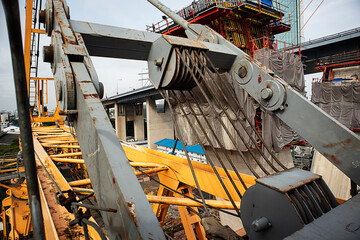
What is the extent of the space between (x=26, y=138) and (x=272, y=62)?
12.0 meters

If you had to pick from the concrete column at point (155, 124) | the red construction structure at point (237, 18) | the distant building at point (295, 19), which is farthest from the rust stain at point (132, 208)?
the concrete column at point (155, 124)

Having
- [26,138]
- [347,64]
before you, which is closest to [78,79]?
[26,138]

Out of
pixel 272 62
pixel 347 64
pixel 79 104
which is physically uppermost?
pixel 347 64

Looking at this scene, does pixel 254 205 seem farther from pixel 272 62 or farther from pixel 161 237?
pixel 272 62

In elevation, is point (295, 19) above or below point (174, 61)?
above

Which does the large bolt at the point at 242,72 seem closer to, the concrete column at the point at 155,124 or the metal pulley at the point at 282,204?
the metal pulley at the point at 282,204

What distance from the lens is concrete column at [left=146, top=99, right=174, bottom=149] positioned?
2825 cm

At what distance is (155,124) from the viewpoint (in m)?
28.9

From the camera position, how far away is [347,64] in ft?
58.6

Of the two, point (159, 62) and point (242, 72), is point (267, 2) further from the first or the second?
point (159, 62)

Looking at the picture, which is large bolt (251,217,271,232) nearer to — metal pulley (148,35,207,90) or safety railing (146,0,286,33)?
metal pulley (148,35,207,90)

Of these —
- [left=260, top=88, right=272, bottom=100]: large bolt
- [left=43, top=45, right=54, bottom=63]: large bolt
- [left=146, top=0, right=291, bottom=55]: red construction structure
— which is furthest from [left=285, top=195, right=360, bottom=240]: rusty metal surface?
[left=146, top=0, right=291, bottom=55]: red construction structure

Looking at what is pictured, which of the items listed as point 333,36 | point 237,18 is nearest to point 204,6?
point 237,18

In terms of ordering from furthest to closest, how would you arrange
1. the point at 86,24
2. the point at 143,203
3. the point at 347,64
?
the point at 347,64, the point at 86,24, the point at 143,203
